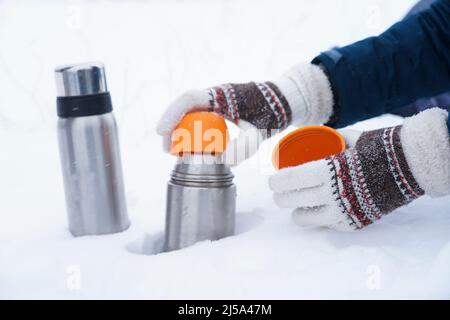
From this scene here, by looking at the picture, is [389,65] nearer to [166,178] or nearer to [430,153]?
[430,153]

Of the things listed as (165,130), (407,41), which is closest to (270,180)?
(165,130)

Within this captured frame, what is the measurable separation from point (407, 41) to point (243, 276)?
639 millimetres

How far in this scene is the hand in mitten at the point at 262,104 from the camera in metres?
0.82

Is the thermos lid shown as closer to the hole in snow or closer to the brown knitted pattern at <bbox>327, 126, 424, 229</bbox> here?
the hole in snow

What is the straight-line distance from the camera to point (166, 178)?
3.72 ft

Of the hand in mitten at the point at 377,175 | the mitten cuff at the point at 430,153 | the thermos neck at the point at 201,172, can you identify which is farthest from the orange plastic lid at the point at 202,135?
the mitten cuff at the point at 430,153

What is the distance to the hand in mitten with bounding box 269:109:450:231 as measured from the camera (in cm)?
70

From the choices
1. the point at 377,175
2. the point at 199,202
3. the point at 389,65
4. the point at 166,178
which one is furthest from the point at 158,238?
the point at 389,65

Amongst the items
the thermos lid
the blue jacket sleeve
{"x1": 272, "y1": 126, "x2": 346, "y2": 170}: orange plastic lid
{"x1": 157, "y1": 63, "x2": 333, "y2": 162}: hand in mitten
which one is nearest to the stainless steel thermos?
the thermos lid

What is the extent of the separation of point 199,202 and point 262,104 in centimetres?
23

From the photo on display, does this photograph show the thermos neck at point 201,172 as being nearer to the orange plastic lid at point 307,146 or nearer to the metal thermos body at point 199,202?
the metal thermos body at point 199,202

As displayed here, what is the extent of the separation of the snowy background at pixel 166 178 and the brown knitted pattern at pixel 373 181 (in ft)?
0.18

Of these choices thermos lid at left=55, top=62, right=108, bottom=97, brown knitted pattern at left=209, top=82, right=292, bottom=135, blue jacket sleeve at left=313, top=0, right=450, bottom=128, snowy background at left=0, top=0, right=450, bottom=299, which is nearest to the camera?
snowy background at left=0, top=0, right=450, bottom=299

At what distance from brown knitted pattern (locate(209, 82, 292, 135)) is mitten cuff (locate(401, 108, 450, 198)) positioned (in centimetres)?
25
